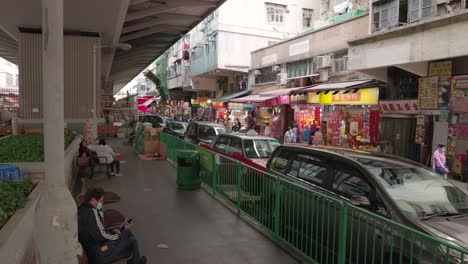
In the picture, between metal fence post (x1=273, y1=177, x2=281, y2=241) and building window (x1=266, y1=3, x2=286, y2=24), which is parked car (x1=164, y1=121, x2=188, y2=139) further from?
metal fence post (x1=273, y1=177, x2=281, y2=241)

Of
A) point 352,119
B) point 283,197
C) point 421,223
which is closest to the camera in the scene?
point 421,223

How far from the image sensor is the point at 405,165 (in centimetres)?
560

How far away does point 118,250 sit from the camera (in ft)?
14.7

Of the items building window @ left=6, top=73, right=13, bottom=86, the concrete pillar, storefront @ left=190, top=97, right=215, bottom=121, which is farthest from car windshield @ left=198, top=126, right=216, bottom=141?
building window @ left=6, top=73, right=13, bottom=86

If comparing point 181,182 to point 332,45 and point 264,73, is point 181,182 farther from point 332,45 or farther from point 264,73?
point 264,73

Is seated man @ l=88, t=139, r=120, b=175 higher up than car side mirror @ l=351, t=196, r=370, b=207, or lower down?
lower down

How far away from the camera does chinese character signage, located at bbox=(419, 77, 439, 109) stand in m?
13.6

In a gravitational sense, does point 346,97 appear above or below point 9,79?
below

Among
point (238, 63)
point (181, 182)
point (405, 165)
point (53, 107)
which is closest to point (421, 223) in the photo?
point (405, 165)

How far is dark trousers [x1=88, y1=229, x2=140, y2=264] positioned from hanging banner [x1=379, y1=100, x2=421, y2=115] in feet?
43.2

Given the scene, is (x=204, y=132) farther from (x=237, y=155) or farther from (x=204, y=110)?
(x=204, y=110)

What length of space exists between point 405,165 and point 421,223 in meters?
1.45

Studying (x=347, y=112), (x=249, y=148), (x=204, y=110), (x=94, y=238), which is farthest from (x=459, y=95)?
(x=204, y=110)

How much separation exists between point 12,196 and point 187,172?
18.6 feet
